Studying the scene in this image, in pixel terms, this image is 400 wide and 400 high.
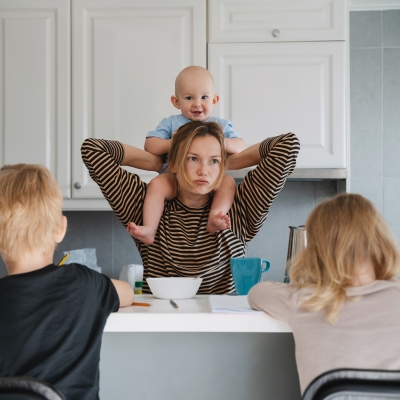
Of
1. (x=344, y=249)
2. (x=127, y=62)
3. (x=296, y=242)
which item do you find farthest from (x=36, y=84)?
(x=344, y=249)

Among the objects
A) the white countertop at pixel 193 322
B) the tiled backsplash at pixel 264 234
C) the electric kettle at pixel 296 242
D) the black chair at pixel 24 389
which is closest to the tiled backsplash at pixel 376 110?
the tiled backsplash at pixel 264 234

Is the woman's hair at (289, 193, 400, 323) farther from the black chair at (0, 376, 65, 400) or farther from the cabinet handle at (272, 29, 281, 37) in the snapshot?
the cabinet handle at (272, 29, 281, 37)

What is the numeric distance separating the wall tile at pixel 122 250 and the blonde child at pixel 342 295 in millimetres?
2082

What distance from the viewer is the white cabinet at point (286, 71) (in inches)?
104

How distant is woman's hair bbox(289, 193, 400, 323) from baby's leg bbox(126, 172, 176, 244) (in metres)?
0.60

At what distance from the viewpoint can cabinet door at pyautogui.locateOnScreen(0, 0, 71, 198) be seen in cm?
272

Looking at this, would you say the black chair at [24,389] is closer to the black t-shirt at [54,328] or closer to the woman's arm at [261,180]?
the black t-shirt at [54,328]

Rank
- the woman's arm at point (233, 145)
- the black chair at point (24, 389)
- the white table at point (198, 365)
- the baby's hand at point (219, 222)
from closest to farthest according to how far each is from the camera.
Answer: the black chair at point (24, 389)
the white table at point (198, 365)
the baby's hand at point (219, 222)
the woman's arm at point (233, 145)

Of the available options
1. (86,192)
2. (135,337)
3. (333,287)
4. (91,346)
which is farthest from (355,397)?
(86,192)

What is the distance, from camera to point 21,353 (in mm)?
892

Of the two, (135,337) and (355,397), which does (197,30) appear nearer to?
(135,337)

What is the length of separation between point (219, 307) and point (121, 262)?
2.10 meters

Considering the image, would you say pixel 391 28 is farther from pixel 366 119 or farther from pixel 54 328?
pixel 54 328

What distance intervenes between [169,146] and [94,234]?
1353 millimetres
